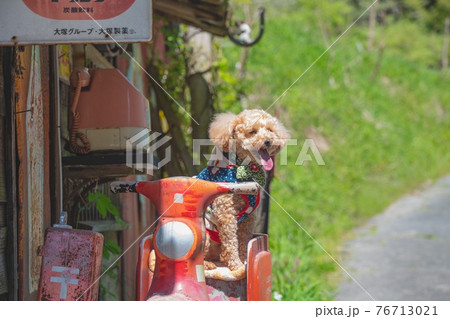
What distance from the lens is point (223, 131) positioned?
3.32 metres

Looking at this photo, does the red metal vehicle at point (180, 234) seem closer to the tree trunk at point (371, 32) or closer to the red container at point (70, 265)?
the red container at point (70, 265)

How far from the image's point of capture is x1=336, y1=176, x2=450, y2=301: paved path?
713 cm

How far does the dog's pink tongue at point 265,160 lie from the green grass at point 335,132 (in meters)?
3.09

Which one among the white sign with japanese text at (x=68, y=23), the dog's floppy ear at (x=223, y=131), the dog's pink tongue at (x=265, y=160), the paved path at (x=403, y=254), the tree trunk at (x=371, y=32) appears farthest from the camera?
the tree trunk at (x=371, y=32)

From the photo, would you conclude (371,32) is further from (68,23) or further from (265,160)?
(68,23)

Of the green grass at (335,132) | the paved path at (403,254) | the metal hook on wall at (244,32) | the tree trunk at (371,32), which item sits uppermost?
the tree trunk at (371,32)

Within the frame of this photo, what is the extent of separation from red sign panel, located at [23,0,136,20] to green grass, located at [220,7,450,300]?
400 centimetres

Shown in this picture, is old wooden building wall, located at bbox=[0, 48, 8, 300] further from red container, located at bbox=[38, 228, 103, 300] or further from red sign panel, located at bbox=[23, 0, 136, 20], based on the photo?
red sign panel, located at bbox=[23, 0, 136, 20]

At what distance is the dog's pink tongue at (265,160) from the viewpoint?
3172 millimetres

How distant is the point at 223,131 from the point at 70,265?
105 centimetres

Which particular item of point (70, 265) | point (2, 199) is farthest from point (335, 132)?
point (70, 265)

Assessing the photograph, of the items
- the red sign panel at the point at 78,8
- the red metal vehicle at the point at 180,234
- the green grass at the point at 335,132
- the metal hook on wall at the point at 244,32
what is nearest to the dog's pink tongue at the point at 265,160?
the red metal vehicle at the point at 180,234

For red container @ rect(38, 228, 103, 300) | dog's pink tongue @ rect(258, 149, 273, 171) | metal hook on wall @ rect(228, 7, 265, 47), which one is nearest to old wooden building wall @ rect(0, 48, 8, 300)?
red container @ rect(38, 228, 103, 300)

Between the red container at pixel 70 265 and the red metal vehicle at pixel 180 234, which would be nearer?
the red metal vehicle at pixel 180 234
